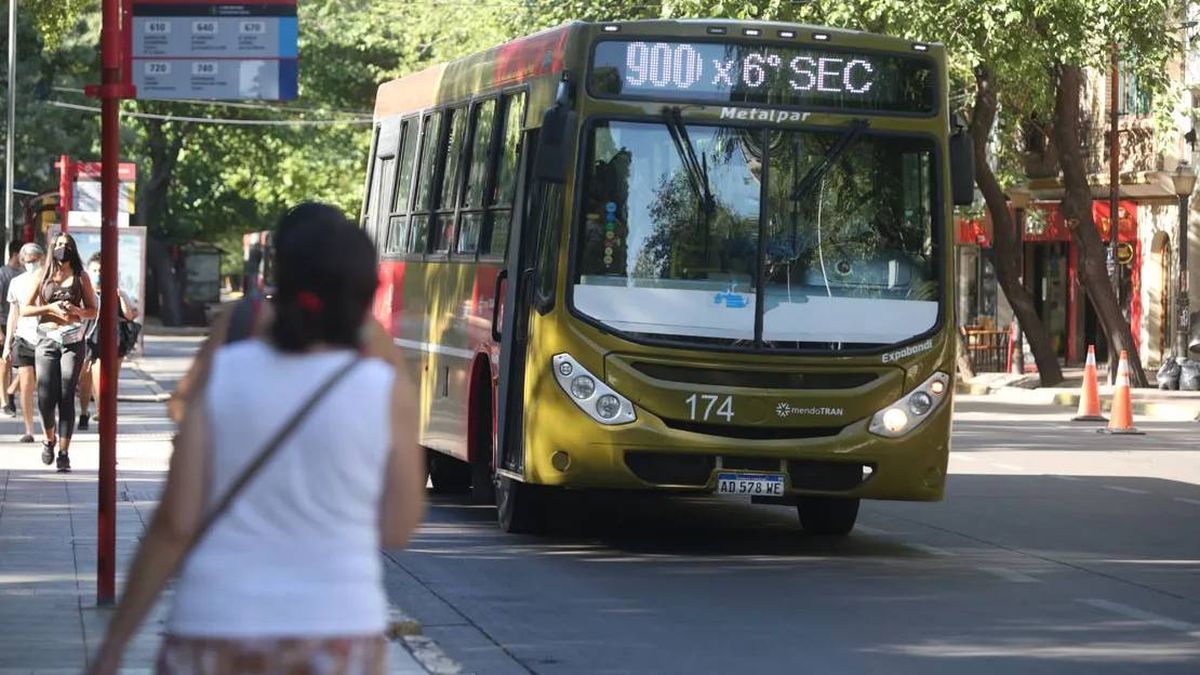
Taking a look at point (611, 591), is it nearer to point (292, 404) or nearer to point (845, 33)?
point (845, 33)

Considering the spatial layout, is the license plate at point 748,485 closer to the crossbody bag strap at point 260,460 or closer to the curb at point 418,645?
the curb at point 418,645

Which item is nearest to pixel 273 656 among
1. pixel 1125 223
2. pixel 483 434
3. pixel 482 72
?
pixel 483 434

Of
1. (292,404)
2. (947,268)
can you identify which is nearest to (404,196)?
(947,268)

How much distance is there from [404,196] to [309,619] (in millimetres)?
13769

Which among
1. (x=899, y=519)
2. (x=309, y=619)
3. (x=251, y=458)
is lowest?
(x=899, y=519)

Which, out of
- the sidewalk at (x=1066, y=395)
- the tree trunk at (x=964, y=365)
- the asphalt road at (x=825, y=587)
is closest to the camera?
the asphalt road at (x=825, y=587)

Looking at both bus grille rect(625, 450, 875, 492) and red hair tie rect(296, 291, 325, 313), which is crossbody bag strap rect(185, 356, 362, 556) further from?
bus grille rect(625, 450, 875, 492)

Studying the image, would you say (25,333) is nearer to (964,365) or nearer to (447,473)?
(447,473)

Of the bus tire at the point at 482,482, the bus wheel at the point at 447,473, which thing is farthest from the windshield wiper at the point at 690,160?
the bus wheel at the point at 447,473

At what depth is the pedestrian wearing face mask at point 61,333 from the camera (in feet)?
60.2

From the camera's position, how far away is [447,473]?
701 inches

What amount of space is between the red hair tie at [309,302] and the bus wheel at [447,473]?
42.9 feet

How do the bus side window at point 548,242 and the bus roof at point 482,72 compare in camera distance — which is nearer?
the bus side window at point 548,242

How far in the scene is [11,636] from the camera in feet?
31.4
